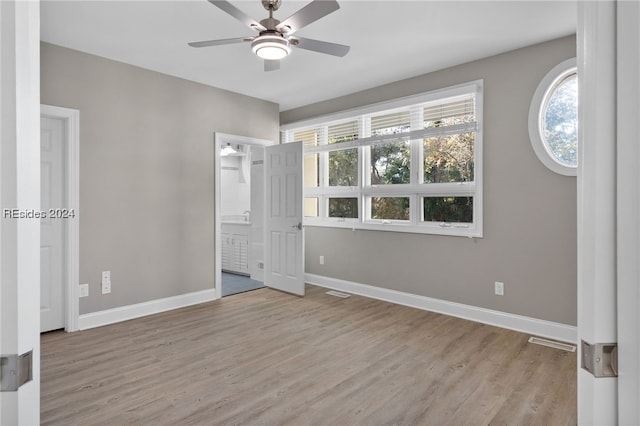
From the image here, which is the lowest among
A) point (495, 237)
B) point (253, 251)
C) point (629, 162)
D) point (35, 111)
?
point (253, 251)

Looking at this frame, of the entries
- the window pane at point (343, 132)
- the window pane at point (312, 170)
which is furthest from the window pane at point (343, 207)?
the window pane at point (343, 132)

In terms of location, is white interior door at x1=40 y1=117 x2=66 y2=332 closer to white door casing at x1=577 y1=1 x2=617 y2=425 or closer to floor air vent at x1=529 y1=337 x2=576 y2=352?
white door casing at x1=577 y1=1 x2=617 y2=425

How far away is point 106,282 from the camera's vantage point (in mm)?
3785

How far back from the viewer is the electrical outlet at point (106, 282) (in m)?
3.77

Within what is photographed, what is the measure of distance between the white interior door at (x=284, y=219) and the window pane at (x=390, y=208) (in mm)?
1005

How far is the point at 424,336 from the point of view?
11.2 feet

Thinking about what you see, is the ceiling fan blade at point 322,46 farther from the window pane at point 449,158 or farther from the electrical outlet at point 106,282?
the electrical outlet at point 106,282

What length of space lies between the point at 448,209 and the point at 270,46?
2.69 metres

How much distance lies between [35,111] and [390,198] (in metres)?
4.28

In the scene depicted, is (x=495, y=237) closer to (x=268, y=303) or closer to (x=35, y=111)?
(x=268, y=303)

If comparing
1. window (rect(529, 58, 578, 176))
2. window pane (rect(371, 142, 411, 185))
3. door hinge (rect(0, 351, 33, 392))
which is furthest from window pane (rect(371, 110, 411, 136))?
door hinge (rect(0, 351, 33, 392))

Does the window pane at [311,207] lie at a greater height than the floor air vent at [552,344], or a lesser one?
greater

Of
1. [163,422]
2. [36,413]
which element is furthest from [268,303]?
[36,413]

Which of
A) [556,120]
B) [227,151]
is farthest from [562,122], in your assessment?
[227,151]
